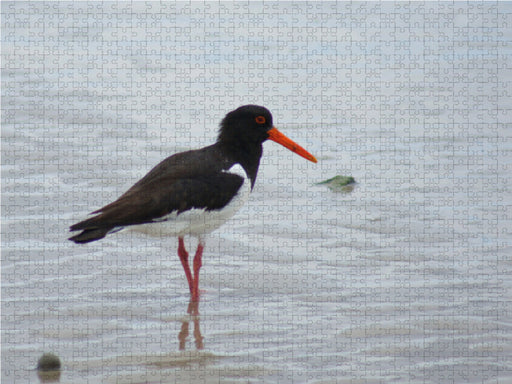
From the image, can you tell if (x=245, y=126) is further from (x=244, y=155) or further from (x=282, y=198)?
(x=282, y=198)

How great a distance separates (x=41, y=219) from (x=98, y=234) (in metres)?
2.45

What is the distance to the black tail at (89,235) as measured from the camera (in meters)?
7.37

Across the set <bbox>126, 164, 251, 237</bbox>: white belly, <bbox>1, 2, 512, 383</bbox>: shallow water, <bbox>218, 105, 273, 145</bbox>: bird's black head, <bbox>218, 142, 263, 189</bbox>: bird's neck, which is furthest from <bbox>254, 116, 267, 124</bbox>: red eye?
<bbox>1, 2, 512, 383</bbox>: shallow water

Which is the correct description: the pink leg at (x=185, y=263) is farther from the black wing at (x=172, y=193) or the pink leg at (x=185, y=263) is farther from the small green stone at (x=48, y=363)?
the small green stone at (x=48, y=363)

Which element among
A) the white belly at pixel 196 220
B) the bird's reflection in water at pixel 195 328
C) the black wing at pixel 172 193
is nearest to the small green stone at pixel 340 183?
the white belly at pixel 196 220

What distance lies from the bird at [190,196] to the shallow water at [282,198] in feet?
1.86

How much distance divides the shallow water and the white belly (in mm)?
521

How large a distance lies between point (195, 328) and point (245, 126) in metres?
2.27

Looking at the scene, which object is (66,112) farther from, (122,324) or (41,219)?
(122,324)

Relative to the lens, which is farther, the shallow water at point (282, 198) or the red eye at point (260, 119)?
the red eye at point (260, 119)

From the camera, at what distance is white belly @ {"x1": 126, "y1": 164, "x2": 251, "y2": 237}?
791 centimetres

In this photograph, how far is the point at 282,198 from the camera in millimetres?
10656

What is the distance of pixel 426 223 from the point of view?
971 centimetres

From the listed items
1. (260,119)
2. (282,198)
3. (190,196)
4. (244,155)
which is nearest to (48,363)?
(190,196)
